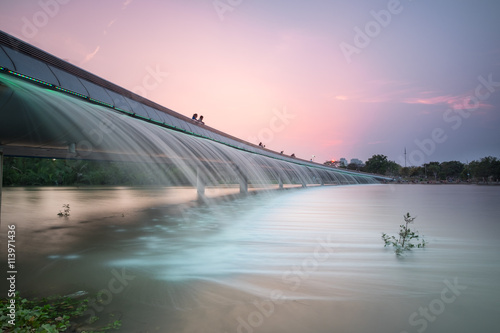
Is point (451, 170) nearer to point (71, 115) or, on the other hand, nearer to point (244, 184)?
point (244, 184)

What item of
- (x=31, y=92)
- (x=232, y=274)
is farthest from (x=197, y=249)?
(x=31, y=92)

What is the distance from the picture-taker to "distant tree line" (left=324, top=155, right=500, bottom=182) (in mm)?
106725

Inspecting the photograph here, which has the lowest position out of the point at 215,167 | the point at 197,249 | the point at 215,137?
the point at 197,249

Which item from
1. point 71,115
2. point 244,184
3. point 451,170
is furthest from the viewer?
point 451,170

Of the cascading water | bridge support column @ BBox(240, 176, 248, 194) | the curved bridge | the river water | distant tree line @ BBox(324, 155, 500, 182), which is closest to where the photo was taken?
the river water

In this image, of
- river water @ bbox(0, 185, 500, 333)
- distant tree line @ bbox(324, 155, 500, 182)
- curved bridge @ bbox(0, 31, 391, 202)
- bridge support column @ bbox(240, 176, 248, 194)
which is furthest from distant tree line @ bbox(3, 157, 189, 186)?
distant tree line @ bbox(324, 155, 500, 182)

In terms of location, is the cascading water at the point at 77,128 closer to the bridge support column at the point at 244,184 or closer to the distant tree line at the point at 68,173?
the bridge support column at the point at 244,184

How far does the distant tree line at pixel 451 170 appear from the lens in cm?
10672

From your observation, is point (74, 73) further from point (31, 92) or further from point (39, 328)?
point (39, 328)

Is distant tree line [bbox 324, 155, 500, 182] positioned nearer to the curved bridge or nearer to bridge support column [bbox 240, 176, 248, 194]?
bridge support column [bbox 240, 176, 248, 194]

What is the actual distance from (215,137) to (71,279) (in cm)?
2199

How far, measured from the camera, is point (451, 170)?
160125 millimetres

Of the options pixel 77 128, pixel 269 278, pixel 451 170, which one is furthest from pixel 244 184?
pixel 451 170

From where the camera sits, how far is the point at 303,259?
232 inches
